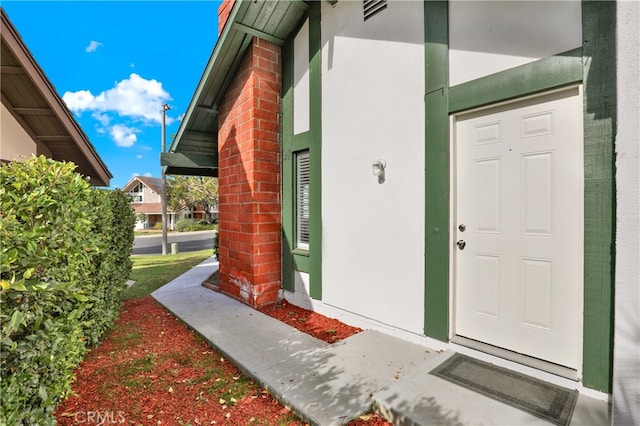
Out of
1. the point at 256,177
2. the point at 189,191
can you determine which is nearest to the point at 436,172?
the point at 256,177

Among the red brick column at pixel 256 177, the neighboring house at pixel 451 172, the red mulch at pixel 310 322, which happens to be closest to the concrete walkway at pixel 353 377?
the red mulch at pixel 310 322

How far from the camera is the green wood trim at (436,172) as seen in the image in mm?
3582

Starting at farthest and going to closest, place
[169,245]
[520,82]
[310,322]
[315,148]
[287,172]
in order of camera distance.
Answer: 1. [169,245]
2. [287,172]
3. [315,148]
4. [310,322]
5. [520,82]

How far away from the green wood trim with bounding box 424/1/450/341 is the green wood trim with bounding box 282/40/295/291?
109 inches

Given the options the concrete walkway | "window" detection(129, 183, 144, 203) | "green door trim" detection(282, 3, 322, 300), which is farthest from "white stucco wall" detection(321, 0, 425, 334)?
"window" detection(129, 183, 144, 203)

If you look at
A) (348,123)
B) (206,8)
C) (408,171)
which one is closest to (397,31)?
(348,123)

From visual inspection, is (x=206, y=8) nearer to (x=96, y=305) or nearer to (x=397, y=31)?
(x=397, y=31)

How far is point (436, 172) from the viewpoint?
12.0 ft

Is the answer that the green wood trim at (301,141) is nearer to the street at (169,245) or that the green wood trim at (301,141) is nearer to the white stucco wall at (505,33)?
the white stucco wall at (505,33)

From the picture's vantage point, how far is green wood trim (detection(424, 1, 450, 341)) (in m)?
3.58

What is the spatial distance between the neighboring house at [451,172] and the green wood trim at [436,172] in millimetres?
17

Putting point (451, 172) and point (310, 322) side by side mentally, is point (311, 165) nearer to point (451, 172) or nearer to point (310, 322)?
point (451, 172)

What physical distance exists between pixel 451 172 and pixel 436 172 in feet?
0.55

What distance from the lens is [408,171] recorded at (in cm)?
395
